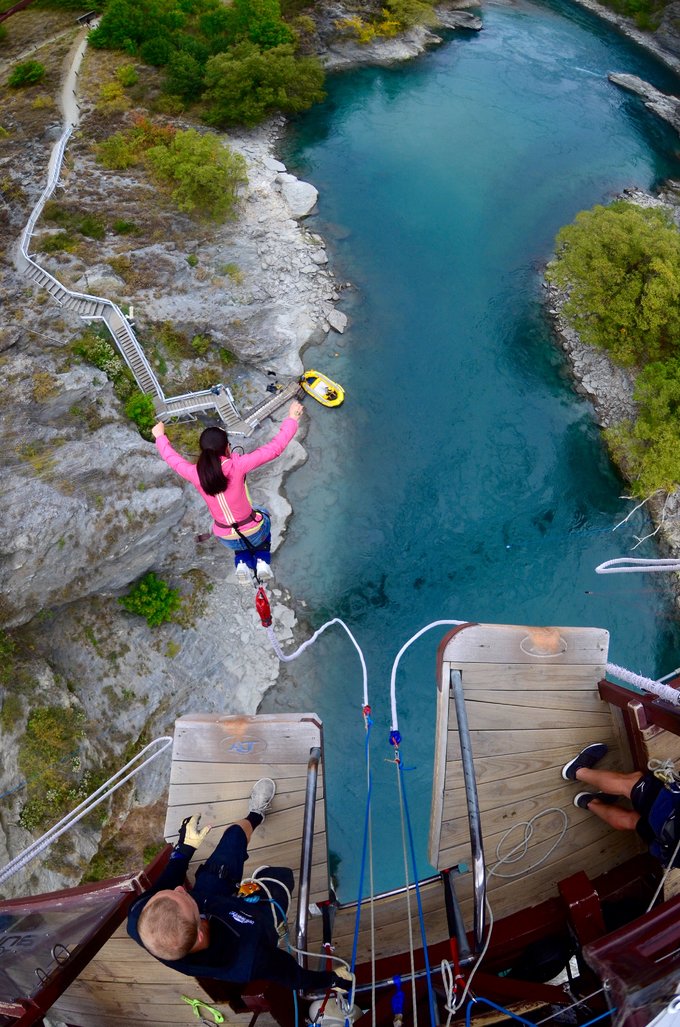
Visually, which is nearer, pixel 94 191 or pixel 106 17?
pixel 94 191

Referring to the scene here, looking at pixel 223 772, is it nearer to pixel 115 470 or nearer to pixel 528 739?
pixel 528 739

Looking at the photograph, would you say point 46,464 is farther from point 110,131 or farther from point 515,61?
point 515,61

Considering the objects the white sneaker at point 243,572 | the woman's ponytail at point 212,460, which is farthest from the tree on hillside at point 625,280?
the woman's ponytail at point 212,460

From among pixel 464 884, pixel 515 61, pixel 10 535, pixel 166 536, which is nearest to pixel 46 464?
pixel 10 535

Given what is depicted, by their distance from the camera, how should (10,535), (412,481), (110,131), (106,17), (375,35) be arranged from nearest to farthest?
(10,535) → (412,481) → (110,131) → (106,17) → (375,35)

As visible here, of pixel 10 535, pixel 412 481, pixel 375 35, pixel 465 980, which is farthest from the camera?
pixel 375 35

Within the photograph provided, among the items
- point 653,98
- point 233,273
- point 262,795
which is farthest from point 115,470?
point 653,98

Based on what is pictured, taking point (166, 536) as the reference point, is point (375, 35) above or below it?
above
